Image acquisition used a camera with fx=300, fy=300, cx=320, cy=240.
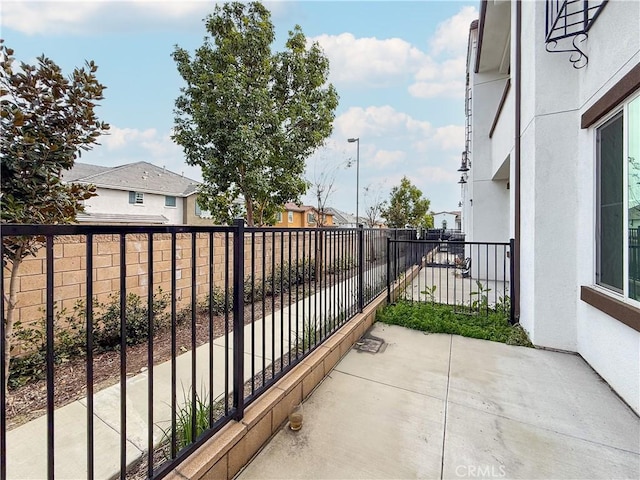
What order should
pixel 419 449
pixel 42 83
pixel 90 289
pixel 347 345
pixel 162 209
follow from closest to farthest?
pixel 90 289, pixel 419 449, pixel 42 83, pixel 347 345, pixel 162 209

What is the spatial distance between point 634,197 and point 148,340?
363 cm

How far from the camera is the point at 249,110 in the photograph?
5574mm

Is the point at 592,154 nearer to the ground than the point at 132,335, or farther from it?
farther from it

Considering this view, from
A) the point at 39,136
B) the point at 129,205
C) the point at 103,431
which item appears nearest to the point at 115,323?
the point at 103,431

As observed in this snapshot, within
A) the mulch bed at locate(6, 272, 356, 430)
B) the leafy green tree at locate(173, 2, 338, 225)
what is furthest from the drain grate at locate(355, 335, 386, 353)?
the leafy green tree at locate(173, 2, 338, 225)

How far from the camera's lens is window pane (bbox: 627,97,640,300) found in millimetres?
2393

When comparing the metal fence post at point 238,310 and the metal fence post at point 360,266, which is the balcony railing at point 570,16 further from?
the metal fence post at point 238,310

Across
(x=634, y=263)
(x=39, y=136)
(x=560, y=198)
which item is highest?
(x=39, y=136)

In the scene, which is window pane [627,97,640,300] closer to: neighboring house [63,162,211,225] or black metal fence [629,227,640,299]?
black metal fence [629,227,640,299]

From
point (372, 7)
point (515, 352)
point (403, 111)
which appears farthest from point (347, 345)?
point (403, 111)

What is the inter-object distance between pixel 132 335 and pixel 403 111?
11251mm

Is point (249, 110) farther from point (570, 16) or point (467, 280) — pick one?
point (467, 280)

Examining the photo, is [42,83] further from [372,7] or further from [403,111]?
[403,111]

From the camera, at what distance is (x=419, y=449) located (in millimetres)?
1943
